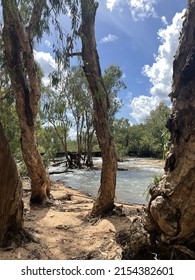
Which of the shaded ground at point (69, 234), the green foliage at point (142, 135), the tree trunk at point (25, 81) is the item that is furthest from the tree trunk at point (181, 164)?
the green foliage at point (142, 135)

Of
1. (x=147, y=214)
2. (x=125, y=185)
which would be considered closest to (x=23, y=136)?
(x=147, y=214)

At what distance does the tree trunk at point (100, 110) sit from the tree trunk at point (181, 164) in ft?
10.2

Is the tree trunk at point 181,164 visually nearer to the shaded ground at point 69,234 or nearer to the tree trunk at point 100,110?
the shaded ground at point 69,234

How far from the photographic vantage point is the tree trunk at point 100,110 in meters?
6.59

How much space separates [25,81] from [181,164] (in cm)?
593

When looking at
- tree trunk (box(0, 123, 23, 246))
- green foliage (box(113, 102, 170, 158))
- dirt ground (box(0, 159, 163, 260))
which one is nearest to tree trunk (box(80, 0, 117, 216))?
dirt ground (box(0, 159, 163, 260))

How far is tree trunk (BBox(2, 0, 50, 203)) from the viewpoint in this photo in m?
7.72

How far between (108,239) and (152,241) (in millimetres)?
1582

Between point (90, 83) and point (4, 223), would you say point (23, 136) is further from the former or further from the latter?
point (4, 223)

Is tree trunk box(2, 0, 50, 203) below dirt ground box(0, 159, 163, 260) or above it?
above

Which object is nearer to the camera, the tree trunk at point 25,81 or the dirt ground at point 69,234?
the dirt ground at point 69,234

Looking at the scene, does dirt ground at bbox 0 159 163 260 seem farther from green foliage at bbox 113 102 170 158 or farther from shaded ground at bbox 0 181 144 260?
green foliage at bbox 113 102 170 158

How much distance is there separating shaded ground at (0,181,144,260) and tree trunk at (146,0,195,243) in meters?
0.96
